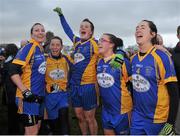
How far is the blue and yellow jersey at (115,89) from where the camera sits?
5.46m

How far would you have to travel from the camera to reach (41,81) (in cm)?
607

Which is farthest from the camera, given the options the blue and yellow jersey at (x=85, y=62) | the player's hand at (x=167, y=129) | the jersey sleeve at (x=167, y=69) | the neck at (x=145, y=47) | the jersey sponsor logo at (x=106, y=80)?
the blue and yellow jersey at (x=85, y=62)

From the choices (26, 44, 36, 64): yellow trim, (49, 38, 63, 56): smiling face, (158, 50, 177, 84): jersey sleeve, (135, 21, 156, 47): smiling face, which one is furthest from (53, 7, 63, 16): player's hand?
(158, 50, 177, 84): jersey sleeve

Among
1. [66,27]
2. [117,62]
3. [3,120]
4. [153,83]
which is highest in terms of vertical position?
[66,27]

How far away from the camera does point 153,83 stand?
4746 mm

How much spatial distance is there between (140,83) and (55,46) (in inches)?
107

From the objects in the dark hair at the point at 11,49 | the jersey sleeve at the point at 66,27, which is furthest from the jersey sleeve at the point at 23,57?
the jersey sleeve at the point at 66,27

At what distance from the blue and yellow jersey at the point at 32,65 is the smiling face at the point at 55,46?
1.11 m

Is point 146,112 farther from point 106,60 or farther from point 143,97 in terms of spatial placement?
point 106,60

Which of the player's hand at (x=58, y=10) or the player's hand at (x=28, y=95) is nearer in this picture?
the player's hand at (x=28, y=95)

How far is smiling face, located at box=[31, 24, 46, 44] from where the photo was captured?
20.1 feet

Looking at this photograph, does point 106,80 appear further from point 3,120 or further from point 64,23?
point 3,120

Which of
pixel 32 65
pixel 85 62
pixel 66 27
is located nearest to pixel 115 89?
pixel 32 65

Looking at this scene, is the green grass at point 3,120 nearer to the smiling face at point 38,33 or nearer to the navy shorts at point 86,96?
the navy shorts at point 86,96
